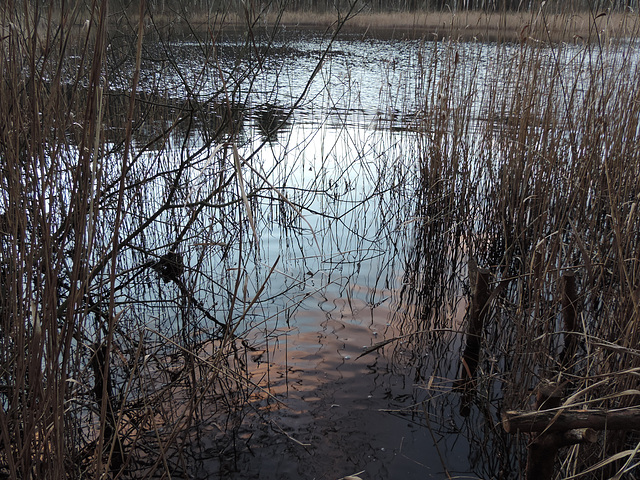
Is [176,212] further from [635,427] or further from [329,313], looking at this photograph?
[635,427]

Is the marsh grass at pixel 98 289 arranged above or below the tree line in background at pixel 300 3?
below

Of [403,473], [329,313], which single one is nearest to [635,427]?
[403,473]

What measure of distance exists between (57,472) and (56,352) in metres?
0.22

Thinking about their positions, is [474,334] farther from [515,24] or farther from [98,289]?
[515,24]

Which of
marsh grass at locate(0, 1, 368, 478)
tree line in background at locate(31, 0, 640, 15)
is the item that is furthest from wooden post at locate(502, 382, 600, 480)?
tree line in background at locate(31, 0, 640, 15)

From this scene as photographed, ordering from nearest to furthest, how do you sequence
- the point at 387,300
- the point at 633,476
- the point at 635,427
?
the point at 635,427 → the point at 633,476 → the point at 387,300

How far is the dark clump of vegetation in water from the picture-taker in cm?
91

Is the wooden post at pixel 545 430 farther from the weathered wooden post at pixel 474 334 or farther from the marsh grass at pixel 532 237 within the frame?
the weathered wooden post at pixel 474 334

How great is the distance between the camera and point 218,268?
9.53 feet

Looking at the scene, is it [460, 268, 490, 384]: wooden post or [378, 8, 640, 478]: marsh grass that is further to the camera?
[460, 268, 490, 384]: wooden post

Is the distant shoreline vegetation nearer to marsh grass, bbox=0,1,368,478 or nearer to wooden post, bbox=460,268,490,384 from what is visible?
marsh grass, bbox=0,1,368,478

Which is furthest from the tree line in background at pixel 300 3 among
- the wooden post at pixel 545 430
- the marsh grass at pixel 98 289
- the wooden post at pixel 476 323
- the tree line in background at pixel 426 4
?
the wooden post at pixel 545 430

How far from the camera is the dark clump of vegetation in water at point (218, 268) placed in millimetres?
908

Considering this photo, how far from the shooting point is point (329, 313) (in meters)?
2.49
